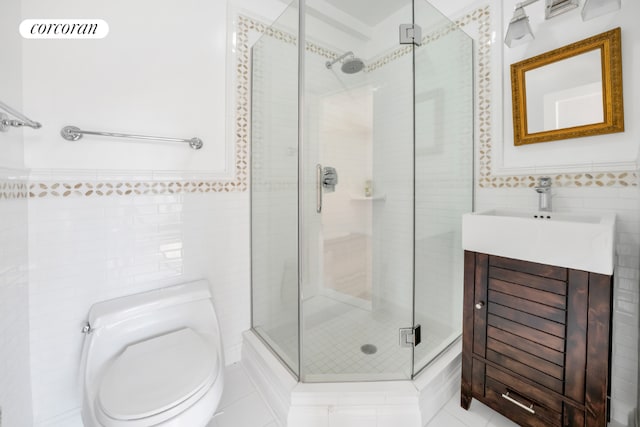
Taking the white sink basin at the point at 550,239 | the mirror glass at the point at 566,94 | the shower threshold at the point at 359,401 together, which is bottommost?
the shower threshold at the point at 359,401

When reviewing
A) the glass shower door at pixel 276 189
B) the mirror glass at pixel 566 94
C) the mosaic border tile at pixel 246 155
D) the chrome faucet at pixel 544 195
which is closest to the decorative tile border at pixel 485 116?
the mosaic border tile at pixel 246 155

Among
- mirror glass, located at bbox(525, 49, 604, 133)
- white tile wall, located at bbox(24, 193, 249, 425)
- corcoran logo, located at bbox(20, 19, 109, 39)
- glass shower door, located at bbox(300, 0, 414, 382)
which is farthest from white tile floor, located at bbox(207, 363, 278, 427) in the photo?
mirror glass, located at bbox(525, 49, 604, 133)

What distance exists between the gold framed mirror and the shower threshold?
1.36m

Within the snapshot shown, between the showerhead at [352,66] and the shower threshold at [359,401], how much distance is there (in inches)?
63.2

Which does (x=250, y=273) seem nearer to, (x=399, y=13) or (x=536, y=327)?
(x=536, y=327)

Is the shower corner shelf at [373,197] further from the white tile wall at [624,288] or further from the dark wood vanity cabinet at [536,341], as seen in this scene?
the white tile wall at [624,288]

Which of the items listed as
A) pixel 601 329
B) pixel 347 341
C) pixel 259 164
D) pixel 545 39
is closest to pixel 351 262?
pixel 347 341

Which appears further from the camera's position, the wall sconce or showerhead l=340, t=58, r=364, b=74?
showerhead l=340, t=58, r=364, b=74

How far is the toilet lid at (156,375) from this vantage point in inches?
35.3

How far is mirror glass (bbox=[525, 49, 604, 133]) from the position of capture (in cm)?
125

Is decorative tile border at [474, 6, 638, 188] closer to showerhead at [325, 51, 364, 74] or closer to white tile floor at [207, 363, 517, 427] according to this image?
showerhead at [325, 51, 364, 74]

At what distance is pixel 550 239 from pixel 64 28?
2.28 m

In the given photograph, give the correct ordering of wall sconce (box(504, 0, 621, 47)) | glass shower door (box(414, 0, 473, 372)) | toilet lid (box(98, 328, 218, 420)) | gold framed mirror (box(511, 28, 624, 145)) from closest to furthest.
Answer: toilet lid (box(98, 328, 218, 420))
wall sconce (box(504, 0, 621, 47))
gold framed mirror (box(511, 28, 624, 145))
glass shower door (box(414, 0, 473, 372))

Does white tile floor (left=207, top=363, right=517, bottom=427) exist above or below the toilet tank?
below
